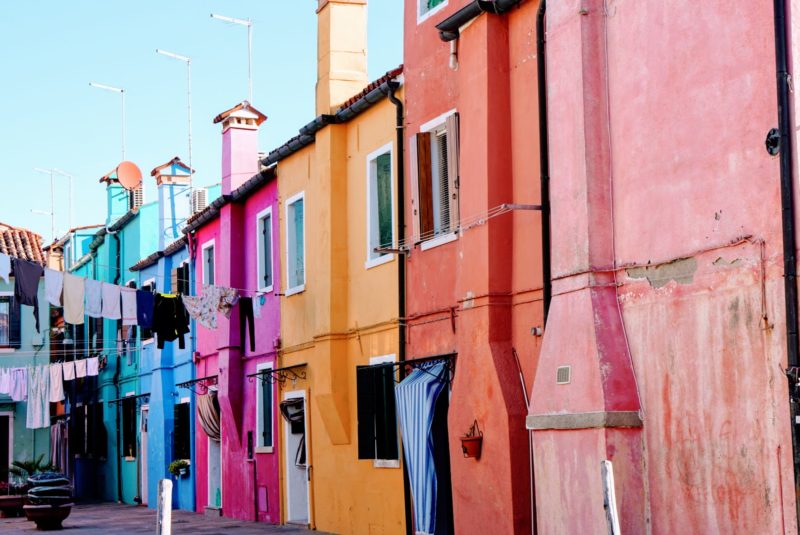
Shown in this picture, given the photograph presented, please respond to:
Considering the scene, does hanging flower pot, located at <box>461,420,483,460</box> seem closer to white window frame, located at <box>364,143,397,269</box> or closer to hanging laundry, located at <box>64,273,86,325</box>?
white window frame, located at <box>364,143,397,269</box>

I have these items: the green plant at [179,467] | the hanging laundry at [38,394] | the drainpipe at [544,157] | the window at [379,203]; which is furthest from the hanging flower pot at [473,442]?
the hanging laundry at [38,394]

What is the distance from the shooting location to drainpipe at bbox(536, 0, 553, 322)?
13.1 metres

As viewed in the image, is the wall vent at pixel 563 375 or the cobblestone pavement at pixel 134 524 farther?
the cobblestone pavement at pixel 134 524

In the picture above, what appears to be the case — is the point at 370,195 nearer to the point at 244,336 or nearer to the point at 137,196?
the point at 244,336

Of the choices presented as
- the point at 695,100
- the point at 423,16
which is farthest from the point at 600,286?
the point at 423,16

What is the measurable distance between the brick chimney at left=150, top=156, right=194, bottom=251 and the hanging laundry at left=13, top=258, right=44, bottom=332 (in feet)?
31.8

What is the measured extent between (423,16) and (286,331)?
755 cm

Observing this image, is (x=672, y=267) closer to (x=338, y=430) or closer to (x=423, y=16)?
(x=423, y=16)

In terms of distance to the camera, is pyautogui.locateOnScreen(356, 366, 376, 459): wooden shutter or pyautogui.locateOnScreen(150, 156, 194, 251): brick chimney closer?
pyautogui.locateOnScreen(356, 366, 376, 459): wooden shutter

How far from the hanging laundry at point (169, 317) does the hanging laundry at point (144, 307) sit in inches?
7.9

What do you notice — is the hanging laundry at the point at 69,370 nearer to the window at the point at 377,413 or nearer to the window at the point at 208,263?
the window at the point at 208,263

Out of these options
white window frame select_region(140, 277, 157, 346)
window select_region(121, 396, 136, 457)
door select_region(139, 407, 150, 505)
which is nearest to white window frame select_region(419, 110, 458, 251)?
white window frame select_region(140, 277, 157, 346)

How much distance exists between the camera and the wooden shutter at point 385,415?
56.1 feet

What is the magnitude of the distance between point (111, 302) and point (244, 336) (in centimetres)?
274
